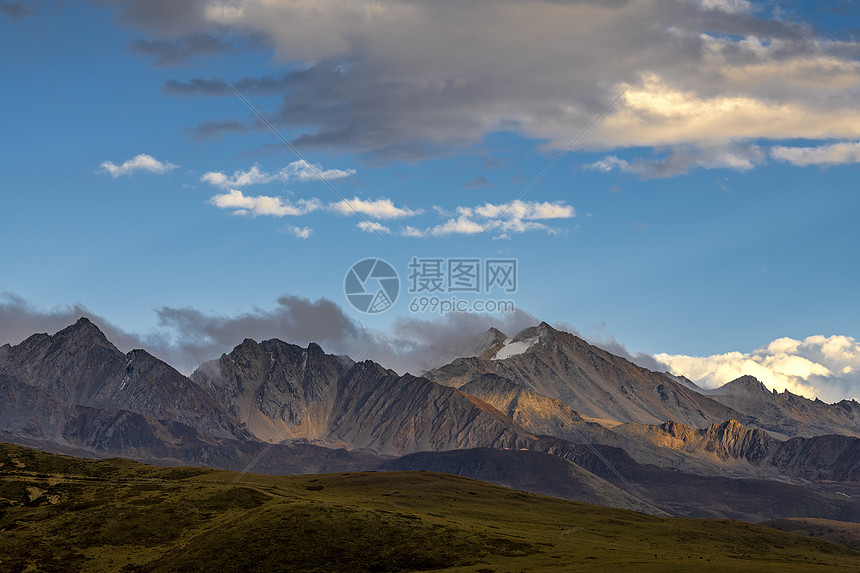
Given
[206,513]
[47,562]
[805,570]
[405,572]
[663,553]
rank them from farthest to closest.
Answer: [206,513] → [663,553] → [47,562] → [405,572] → [805,570]

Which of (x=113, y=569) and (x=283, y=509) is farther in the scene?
(x=283, y=509)

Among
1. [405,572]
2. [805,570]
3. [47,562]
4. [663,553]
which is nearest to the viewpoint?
[805,570]

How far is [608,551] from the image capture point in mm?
163125

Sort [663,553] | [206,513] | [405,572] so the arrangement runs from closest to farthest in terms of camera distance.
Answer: [405,572], [663,553], [206,513]

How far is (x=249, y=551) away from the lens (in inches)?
6206

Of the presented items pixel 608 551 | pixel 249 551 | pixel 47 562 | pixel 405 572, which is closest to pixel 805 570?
pixel 608 551

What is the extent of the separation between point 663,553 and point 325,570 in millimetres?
66954

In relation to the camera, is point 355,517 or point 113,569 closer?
point 113,569

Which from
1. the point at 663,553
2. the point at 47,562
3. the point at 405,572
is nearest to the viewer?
the point at 405,572

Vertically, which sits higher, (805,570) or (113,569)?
(805,570)

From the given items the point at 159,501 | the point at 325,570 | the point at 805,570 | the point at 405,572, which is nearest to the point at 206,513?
the point at 159,501

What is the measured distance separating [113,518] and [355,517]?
50764 millimetres

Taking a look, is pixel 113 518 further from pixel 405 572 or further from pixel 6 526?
pixel 405 572

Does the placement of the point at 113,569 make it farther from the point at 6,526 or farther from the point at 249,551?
the point at 6,526
